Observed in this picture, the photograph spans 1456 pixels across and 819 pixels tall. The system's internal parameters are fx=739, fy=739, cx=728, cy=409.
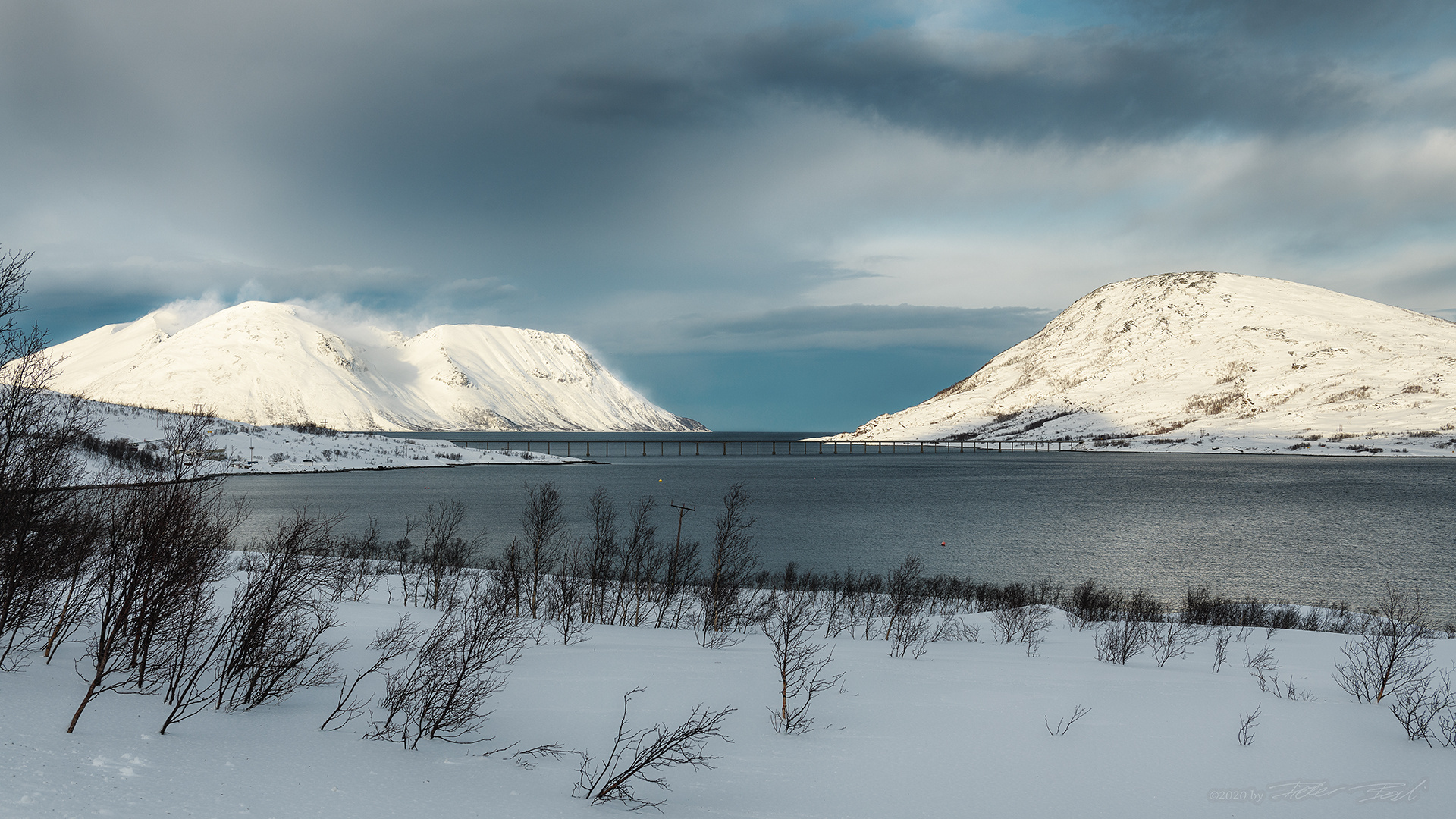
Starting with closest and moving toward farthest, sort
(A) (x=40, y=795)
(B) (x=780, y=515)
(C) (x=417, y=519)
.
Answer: (A) (x=40, y=795)
(C) (x=417, y=519)
(B) (x=780, y=515)

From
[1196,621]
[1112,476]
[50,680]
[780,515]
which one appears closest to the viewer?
A: [50,680]

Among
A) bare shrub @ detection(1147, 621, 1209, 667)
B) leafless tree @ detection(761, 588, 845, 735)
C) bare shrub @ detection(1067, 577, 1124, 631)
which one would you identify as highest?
leafless tree @ detection(761, 588, 845, 735)

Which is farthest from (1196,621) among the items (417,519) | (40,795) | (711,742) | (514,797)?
(417,519)

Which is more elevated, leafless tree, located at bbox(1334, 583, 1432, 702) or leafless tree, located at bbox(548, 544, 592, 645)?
leafless tree, located at bbox(1334, 583, 1432, 702)

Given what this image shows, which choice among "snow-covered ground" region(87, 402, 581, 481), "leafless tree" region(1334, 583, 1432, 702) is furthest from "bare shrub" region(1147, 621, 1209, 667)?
"snow-covered ground" region(87, 402, 581, 481)

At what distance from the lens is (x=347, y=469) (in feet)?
408

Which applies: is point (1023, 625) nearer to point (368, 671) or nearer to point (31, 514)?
point (368, 671)

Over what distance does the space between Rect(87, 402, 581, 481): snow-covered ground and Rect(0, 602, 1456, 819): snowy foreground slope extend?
110283 mm

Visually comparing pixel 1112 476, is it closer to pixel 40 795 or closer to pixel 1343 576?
pixel 1343 576

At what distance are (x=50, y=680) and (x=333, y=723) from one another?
118 inches

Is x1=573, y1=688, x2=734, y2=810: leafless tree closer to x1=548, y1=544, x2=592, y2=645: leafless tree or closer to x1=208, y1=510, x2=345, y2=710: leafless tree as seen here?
x1=208, y1=510, x2=345, y2=710: leafless tree

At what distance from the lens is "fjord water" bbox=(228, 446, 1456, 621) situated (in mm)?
44156

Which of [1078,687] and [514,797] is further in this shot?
[1078,687]

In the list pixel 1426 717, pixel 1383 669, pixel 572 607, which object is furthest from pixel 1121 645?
pixel 572 607
